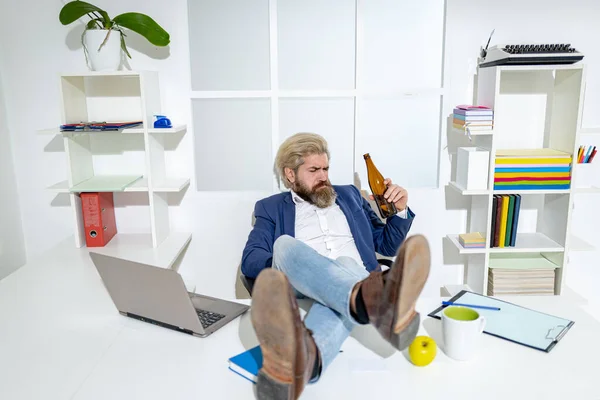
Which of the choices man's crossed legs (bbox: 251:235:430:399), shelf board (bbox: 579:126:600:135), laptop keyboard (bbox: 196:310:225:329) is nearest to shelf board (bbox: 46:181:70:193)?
laptop keyboard (bbox: 196:310:225:329)

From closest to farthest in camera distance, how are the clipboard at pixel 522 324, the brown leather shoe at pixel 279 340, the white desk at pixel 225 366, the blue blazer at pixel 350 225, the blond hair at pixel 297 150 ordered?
the brown leather shoe at pixel 279 340 → the white desk at pixel 225 366 → the clipboard at pixel 522 324 → the blue blazer at pixel 350 225 → the blond hair at pixel 297 150

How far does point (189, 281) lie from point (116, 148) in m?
0.91

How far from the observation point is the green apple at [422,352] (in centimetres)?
146

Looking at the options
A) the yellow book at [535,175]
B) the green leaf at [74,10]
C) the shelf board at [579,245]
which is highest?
the green leaf at [74,10]

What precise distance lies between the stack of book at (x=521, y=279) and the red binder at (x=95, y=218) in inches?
87.0

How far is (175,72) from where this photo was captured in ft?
10.2

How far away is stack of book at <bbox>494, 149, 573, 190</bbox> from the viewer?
292cm

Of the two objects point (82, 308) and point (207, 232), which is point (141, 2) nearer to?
point (207, 232)

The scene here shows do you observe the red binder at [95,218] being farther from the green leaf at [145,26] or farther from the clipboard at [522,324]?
the clipboard at [522,324]

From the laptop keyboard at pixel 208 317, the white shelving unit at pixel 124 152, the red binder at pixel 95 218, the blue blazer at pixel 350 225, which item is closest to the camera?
the laptop keyboard at pixel 208 317

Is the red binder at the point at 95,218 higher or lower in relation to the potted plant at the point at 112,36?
lower

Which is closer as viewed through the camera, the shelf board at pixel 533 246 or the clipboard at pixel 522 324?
the clipboard at pixel 522 324

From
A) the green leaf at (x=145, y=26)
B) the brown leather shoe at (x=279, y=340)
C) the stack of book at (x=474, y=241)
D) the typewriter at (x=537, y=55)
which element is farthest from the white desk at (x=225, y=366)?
the green leaf at (x=145, y=26)

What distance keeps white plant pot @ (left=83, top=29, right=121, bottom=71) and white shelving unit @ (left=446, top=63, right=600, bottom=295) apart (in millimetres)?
1916
